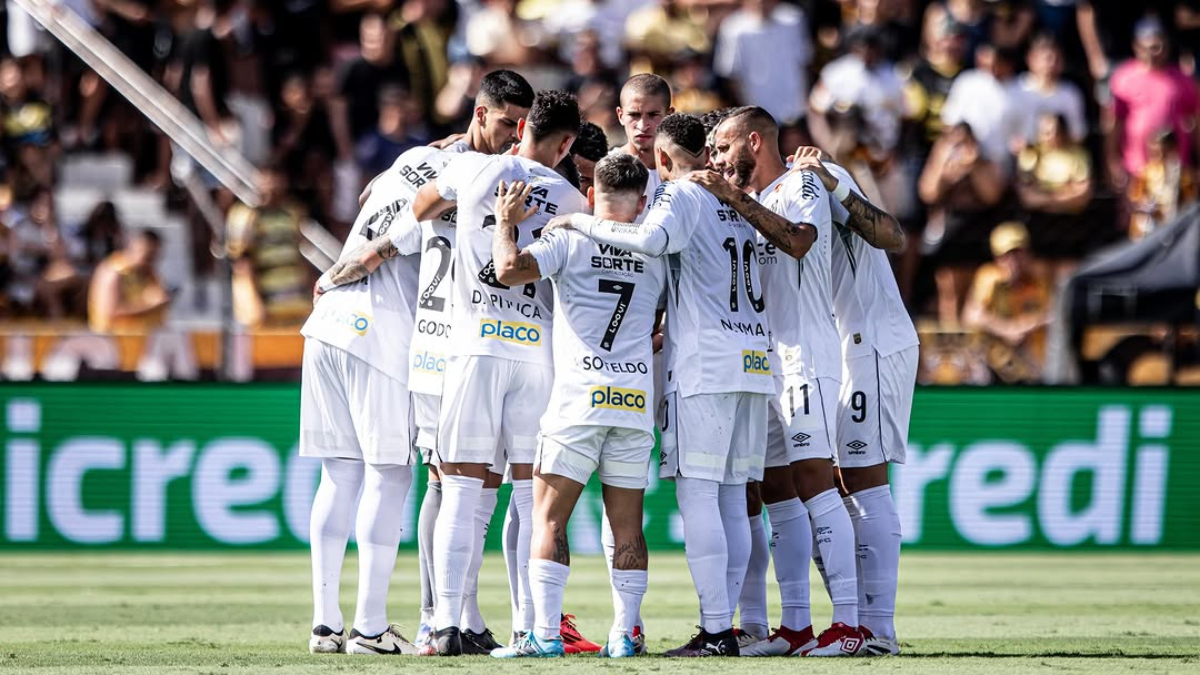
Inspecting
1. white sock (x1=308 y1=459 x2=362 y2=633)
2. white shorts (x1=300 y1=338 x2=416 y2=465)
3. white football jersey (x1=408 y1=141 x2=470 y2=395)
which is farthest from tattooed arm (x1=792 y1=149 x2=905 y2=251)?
white sock (x1=308 y1=459 x2=362 y2=633)

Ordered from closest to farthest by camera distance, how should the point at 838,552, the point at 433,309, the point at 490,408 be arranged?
the point at 490,408 → the point at 838,552 → the point at 433,309

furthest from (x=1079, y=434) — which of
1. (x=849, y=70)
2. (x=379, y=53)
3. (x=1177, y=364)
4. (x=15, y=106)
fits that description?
(x=15, y=106)

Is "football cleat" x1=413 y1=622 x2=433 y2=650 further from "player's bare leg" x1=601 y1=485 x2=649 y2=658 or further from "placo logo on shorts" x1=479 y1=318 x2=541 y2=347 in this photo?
"placo logo on shorts" x1=479 y1=318 x2=541 y2=347

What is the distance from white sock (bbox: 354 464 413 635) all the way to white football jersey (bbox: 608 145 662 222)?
169 centimetres

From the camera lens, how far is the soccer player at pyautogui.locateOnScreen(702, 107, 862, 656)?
8156mm

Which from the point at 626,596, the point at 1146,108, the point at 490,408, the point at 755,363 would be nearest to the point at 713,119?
the point at 755,363

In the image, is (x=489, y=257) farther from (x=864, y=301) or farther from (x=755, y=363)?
(x=864, y=301)

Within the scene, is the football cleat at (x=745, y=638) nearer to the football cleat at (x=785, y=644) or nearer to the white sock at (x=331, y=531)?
the football cleat at (x=785, y=644)

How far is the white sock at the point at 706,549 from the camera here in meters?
7.86

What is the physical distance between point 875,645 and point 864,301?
5.54ft

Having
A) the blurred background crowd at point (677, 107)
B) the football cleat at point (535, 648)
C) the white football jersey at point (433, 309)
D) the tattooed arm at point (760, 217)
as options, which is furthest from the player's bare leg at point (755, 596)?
the blurred background crowd at point (677, 107)

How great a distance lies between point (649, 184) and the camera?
8.79 meters

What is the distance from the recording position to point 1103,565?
550 inches

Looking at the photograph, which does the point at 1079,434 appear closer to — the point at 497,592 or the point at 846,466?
the point at 497,592
